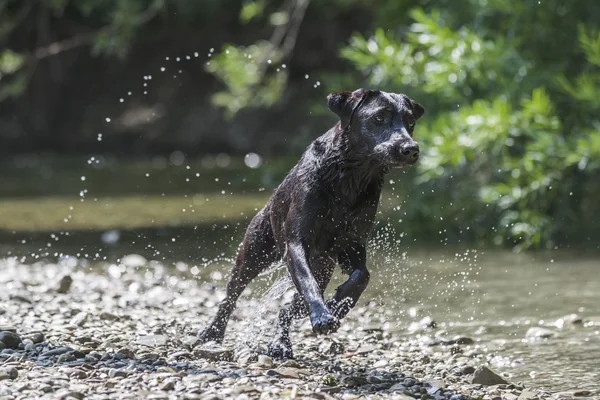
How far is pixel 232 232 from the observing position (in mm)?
10750

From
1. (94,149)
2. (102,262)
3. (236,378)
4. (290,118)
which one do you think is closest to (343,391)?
(236,378)

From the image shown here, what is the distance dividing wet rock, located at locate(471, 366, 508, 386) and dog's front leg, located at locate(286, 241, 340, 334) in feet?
2.95

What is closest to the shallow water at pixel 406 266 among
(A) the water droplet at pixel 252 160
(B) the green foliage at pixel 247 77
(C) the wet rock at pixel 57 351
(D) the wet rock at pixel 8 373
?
(B) the green foliage at pixel 247 77

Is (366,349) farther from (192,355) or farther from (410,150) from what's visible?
(410,150)

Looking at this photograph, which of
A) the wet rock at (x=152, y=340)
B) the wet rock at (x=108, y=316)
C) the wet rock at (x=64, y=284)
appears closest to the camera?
the wet rock at (x=152, y=340)

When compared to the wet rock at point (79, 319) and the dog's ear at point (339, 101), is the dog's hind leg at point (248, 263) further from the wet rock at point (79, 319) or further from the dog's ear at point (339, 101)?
the dog's ear at point (339, 101)

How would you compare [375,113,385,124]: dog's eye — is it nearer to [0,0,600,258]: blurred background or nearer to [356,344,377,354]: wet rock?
[356,344,377,354]: wet rock

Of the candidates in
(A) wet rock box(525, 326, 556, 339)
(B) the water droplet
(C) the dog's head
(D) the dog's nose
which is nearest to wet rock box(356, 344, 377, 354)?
(A) wet rock box(525, 326, 556, 339)

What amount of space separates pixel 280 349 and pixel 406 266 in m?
3.70

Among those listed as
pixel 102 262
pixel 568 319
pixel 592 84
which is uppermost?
pixel 592 84

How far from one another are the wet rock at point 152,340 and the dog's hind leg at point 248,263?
270 mm

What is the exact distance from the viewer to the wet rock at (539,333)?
21.8ft

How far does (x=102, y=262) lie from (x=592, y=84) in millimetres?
5280

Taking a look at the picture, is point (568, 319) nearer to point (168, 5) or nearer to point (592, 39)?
point (592, 39)
